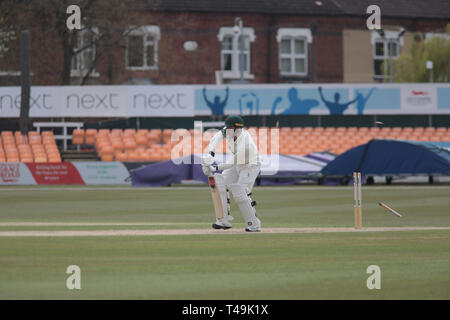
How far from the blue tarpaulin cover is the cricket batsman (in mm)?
22558

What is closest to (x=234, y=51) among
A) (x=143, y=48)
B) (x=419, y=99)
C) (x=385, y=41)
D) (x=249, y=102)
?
(x=143, y=48)

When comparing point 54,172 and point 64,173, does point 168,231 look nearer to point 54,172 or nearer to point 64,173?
point 64,173

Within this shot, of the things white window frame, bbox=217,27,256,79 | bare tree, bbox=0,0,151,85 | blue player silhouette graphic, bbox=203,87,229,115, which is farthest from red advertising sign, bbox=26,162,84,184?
white window frame, bbox=217,27,256,79

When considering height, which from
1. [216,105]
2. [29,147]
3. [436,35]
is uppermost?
[436,35]

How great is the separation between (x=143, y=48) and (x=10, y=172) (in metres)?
15.5

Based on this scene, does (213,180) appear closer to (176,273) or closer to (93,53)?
(176,273)

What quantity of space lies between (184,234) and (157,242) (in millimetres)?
1526

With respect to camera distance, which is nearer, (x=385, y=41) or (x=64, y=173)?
(x=64, y=173)

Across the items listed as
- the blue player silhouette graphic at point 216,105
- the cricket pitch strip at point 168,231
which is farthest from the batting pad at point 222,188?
the blue player silhouette graphic at point 216,105

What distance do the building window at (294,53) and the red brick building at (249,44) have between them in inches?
2.6

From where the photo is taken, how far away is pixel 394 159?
123 feet

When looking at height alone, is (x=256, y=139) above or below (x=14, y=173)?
above

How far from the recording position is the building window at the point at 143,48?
5141 cm

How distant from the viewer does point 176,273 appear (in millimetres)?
10430
